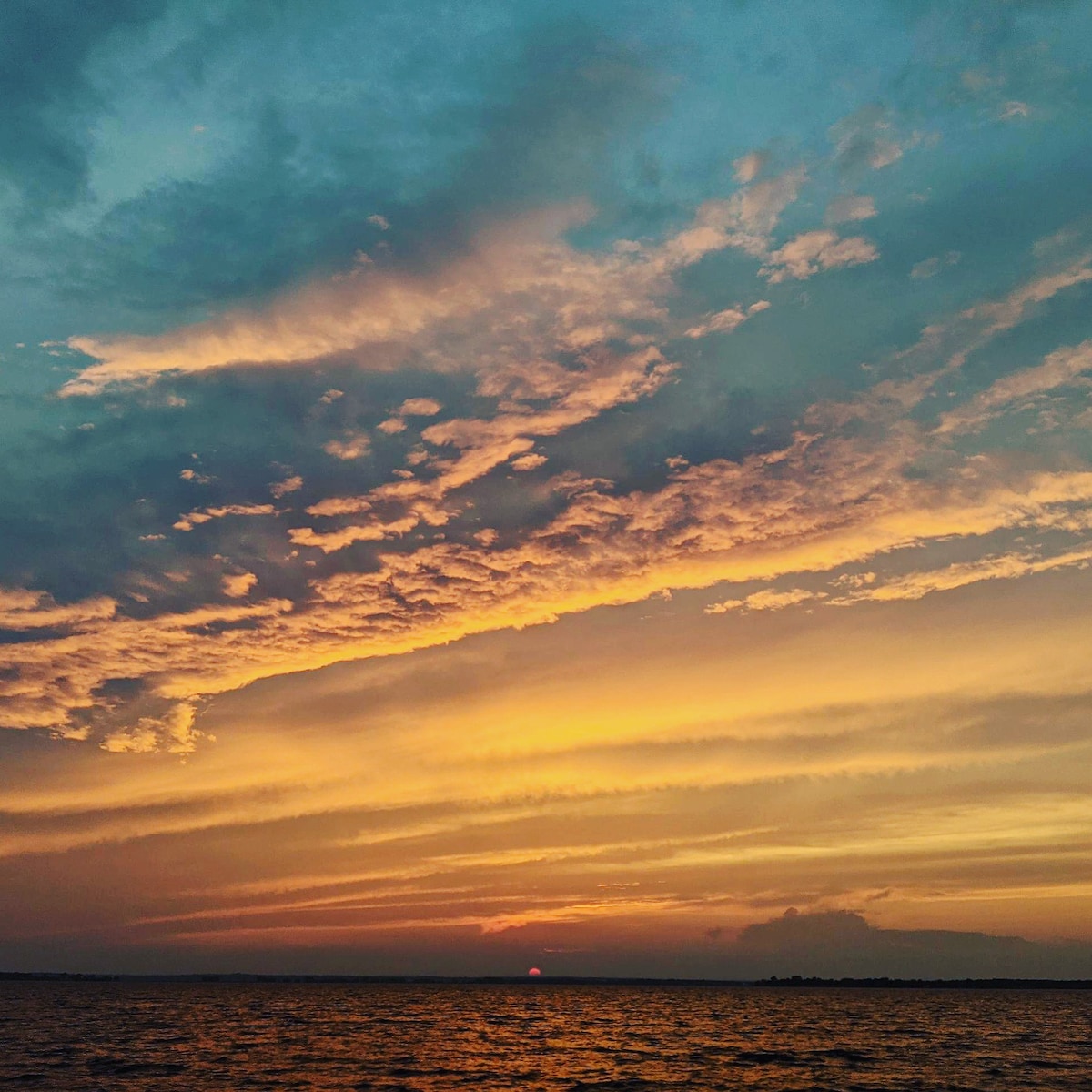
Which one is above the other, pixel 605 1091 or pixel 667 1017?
pixel 605 1091

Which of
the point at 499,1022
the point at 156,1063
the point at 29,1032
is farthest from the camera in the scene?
the point at 499,1022

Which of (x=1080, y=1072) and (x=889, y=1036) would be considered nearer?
(x=1080, y=1072)

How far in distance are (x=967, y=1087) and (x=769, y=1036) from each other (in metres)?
51.0

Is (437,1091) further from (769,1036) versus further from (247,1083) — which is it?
(769,1036)

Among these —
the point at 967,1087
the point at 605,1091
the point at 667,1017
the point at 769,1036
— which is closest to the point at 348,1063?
the point at 605,1091

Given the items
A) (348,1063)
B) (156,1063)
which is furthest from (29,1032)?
(348,1063)

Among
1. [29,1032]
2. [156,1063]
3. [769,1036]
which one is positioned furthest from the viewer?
[769,1036]

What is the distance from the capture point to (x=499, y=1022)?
468 ft

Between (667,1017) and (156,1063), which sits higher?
(156,1063)

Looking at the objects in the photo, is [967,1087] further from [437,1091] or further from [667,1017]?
[667,1017]

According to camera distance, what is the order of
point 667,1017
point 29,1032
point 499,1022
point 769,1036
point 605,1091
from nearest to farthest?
point 605,1091
point 29,1032
point 769,1036
point 499,1022
point 667,1017

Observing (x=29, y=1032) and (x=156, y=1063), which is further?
(x=29, y=1032)

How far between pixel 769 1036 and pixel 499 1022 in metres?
49.6

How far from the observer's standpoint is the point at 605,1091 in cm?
6022
